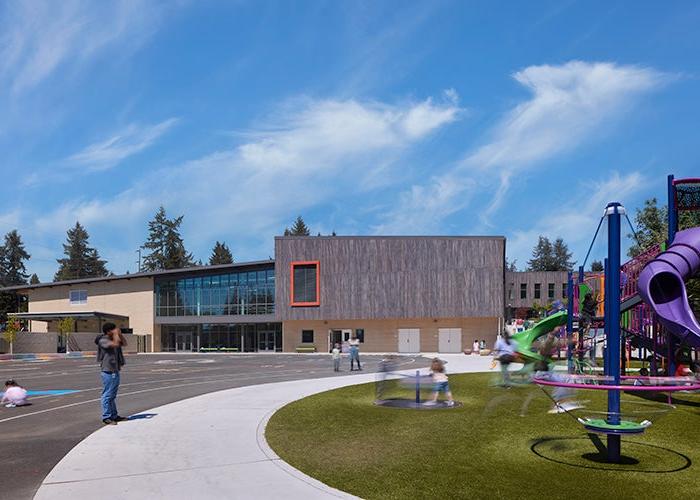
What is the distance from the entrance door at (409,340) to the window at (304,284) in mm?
8429

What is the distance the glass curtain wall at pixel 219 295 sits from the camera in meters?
63.1

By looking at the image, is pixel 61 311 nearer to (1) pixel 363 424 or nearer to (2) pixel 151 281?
(2) pixel 151 281

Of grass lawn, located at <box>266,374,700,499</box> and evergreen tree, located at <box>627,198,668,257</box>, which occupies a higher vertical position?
evergreen tree, located at <box>627,198,668,257</box>

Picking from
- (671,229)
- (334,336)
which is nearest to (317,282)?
(334,336)

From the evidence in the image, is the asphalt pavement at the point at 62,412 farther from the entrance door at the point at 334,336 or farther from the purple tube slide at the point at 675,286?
the entrance door at the point at 334,336

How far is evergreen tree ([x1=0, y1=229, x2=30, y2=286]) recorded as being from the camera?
5103 inches

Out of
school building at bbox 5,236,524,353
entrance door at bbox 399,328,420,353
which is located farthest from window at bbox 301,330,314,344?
entrance door at bbox 399,328,420,353

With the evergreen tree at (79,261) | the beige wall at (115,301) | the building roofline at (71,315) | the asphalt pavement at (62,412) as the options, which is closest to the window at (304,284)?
the beige wall at (115,301)

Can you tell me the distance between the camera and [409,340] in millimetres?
60188

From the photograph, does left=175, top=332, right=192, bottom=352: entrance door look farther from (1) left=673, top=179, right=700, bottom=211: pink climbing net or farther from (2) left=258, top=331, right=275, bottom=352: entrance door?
(1) left=673, top=179, right=700, bottom=211: pink climbing net

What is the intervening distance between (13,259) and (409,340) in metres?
101

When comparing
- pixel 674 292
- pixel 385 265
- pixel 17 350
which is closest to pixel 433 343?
pixel 385 265

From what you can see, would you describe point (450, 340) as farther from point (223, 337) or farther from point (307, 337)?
point (223, 337)

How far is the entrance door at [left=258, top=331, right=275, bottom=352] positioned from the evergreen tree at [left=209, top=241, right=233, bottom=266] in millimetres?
74737
